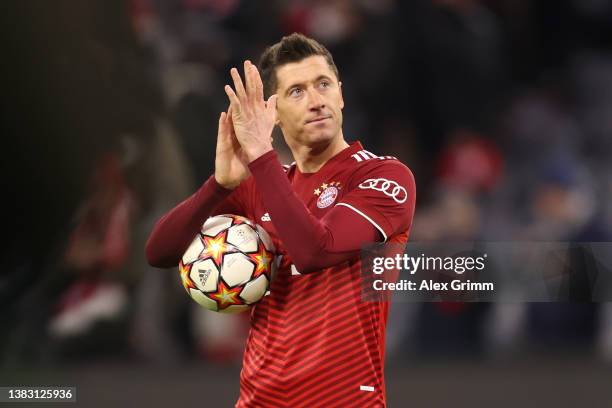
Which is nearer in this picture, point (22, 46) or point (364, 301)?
point (364, 301)

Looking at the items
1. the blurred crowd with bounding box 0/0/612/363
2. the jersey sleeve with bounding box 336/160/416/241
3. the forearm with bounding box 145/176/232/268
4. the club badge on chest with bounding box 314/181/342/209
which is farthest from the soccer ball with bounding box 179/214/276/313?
the blurred crowd with bounding box 0/0/612/363

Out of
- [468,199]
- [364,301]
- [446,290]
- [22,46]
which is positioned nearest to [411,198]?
[364,301]

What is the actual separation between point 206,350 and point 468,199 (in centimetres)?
288

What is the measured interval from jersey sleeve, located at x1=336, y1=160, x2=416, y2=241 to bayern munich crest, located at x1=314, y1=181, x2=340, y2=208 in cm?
6

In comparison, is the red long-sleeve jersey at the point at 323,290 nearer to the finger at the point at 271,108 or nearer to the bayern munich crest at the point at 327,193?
the bayern munich crest at the point at 327,193

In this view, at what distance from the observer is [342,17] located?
853 cm

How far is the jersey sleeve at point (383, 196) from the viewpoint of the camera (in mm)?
3098

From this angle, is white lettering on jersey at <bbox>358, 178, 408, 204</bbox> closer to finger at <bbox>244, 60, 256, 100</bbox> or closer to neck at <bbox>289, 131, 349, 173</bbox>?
neck at <bbox>289, 131, 349, 173</bbox>

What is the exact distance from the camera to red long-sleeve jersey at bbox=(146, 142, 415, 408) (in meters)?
2.96

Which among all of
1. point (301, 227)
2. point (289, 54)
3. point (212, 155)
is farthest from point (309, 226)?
point (212, 155)

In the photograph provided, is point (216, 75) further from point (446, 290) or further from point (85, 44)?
point (446, 290)

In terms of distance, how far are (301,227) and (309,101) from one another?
2.09 ft

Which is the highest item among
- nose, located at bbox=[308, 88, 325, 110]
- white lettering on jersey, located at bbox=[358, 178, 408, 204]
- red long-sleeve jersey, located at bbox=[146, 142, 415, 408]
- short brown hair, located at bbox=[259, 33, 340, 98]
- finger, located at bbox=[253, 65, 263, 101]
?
short brown hair, located at bbox=[259, 33, 340, 98]

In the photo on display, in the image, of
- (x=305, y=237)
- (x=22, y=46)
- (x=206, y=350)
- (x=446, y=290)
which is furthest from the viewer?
(x=22, y=46)
